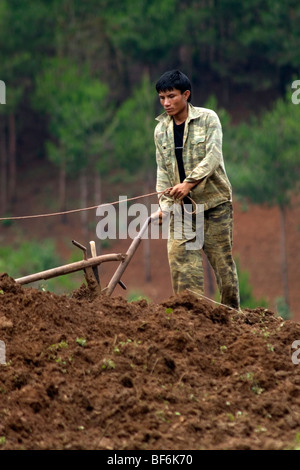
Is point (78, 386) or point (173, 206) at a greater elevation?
point (173, 206)

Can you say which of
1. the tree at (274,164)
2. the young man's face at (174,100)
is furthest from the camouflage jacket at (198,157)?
the tree at (274,164)

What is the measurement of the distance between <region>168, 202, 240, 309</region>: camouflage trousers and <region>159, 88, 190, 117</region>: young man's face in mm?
805

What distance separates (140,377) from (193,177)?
2.11 meters

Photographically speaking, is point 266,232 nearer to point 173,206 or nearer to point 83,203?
point 83,203

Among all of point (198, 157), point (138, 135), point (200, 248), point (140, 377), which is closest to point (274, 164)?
point (138, 135)

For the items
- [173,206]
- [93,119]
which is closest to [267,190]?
[93,119]

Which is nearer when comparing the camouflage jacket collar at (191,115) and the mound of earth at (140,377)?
the mound of earth at (140,377)

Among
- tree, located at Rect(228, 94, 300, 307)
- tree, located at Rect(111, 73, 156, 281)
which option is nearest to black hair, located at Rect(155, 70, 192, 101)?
tree, located at Rect(228, 94, 300, 307)

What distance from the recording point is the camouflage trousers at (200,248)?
26.5ft

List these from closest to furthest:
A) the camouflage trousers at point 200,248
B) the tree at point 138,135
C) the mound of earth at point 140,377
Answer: the mound of earth at point 140,377 < the camouflage trousers at point 200,248 < the tree at point 138,135

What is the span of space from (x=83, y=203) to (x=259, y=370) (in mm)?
35990

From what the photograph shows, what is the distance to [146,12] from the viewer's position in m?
43.6

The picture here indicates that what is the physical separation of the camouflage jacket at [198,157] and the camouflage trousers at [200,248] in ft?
0.44

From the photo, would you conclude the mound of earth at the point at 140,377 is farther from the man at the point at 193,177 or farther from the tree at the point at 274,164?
the tree at the point at 274,164
